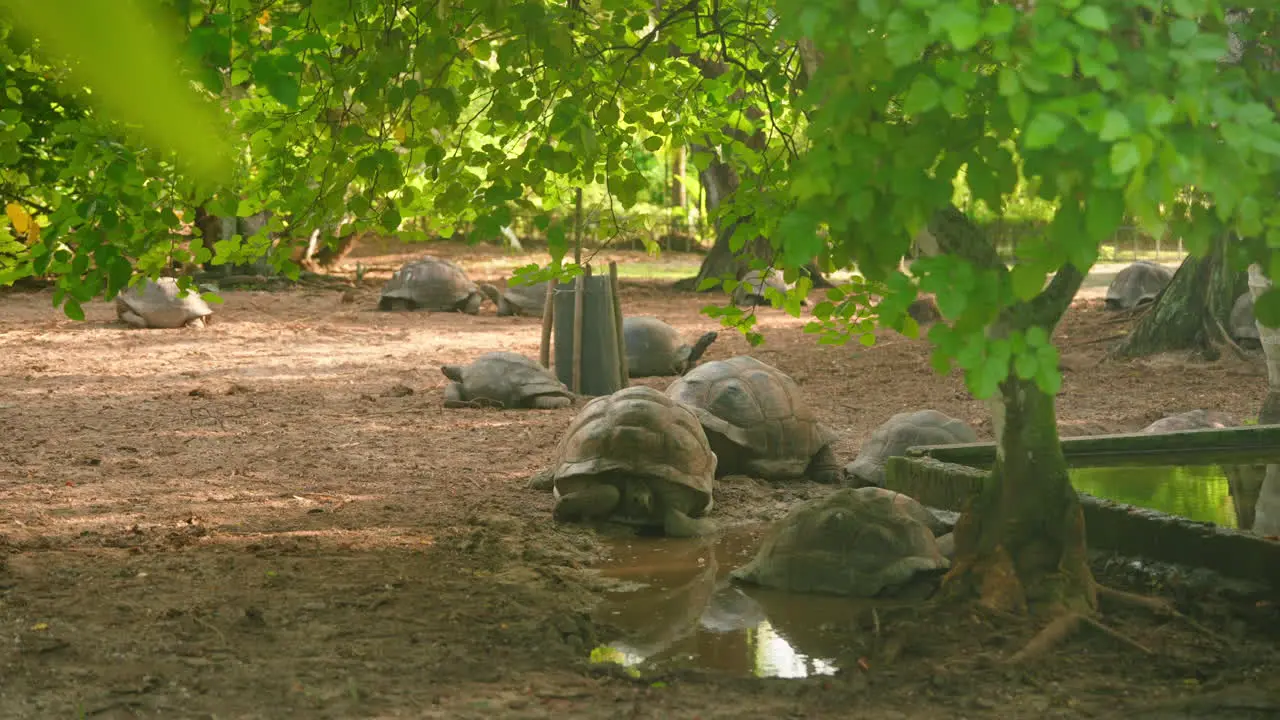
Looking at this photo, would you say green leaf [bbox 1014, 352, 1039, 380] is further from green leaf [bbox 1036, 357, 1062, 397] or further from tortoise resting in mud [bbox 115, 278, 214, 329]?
tortoise resting in mud [bbox 115, 278, 214, 329]

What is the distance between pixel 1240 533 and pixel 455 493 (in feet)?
11.8

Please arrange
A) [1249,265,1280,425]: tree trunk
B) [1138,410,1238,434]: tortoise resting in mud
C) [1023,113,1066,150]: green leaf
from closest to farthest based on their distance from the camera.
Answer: [1023,113,1066,150]: green leaf → [1138,410,1238,434]: tortoise resting in mud → [1249,265,1280,425]: tree trunk

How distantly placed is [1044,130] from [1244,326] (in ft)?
31.7

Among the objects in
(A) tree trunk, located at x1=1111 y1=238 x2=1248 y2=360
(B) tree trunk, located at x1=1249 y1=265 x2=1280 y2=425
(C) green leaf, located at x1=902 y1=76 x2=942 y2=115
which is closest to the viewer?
(C) green leaf, located at x1=902 y1=76 x2=942 y2=115

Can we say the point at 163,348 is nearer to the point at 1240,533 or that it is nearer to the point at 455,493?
the point at 455,493

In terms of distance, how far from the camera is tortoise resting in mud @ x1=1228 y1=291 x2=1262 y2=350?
35.1ft

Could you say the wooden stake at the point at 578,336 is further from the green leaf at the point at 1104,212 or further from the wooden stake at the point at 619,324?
the green leaf at the point at 1104,212

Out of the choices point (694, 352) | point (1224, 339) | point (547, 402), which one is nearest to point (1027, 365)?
point (547, 402)

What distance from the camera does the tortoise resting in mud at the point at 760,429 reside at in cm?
668

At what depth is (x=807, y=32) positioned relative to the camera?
2.56 m

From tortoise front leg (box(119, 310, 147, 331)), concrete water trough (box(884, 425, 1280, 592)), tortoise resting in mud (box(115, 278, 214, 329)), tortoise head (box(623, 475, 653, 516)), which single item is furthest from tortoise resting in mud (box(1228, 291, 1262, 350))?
tortoise front leg (box(119, 310, 147, 331))

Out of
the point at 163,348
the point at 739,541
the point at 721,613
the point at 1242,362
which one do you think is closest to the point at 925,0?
the point at 721,613

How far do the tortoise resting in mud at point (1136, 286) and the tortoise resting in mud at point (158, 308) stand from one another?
9.98 metres

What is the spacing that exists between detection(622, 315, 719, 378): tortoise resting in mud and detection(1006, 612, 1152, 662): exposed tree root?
263 inches
